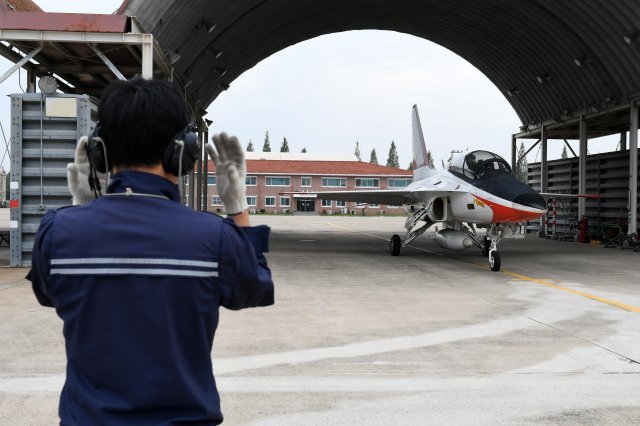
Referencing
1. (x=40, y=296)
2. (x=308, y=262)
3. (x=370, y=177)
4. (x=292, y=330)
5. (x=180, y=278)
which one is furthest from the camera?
(x=370, y=177)

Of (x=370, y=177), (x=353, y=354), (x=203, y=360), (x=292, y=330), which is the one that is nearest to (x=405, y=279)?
(x=292, y=330)

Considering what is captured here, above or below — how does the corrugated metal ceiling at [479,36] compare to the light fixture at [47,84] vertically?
above

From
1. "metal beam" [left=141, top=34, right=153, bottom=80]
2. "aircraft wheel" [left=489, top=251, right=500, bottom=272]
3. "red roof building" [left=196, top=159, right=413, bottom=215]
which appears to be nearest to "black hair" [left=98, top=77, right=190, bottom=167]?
"metal beam" [left=141, top=34, right=153, bottom=80]

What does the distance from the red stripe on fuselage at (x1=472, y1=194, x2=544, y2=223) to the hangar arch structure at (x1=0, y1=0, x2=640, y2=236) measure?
822cm

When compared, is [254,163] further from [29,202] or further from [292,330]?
[292,330]

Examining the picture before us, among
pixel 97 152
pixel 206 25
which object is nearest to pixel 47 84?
pixel 206 25

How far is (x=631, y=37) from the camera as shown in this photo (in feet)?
62.9

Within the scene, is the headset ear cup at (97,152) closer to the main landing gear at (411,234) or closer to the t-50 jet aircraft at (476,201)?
the t-50 jet aircraft at (476,201)

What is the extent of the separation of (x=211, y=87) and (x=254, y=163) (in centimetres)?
4659

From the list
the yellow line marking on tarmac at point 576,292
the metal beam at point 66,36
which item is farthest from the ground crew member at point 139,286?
the metal beam at point 66,36

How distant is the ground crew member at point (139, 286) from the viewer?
1654mm

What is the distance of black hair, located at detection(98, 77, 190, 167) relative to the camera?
5.91ft

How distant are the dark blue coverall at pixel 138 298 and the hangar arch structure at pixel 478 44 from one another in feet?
40.1

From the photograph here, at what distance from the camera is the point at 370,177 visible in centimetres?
7219
